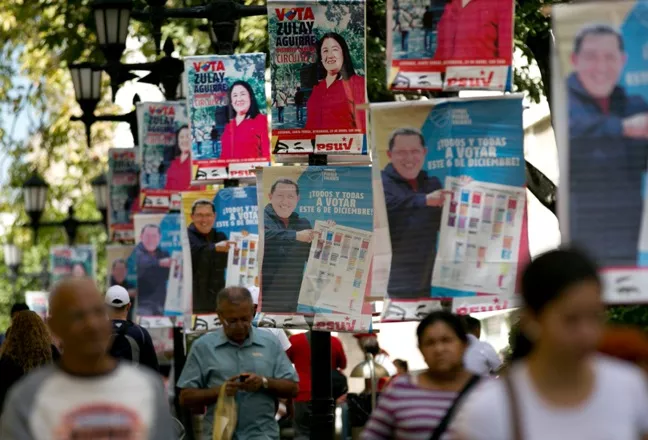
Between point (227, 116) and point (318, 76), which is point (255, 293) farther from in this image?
point (318, 76)

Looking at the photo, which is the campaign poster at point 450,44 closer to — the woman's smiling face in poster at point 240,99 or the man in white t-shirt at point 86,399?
the man in white t-shirt at point 86,399

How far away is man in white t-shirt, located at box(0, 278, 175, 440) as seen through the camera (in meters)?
6.00

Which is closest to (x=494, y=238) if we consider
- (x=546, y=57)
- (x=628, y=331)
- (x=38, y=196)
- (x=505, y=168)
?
(x=505, y=168)

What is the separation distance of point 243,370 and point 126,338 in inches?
70.9

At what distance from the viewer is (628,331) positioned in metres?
6.16

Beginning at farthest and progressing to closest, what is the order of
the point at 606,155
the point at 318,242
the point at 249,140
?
1. the point at 249,140
2. the point at 318,242
3. the point at 606,155

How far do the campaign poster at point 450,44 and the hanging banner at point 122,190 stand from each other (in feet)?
51.6

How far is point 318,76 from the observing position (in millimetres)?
13289

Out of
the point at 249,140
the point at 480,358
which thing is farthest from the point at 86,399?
the point at 249,140

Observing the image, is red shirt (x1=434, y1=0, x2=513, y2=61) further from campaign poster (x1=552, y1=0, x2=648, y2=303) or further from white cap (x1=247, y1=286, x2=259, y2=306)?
white cap (x1=247, y1=286, x2=259, y2=306)

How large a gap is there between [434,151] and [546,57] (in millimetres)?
8166

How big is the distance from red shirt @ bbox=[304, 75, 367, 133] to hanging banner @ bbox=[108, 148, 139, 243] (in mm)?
12720

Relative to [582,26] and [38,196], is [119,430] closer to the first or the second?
[582,26]

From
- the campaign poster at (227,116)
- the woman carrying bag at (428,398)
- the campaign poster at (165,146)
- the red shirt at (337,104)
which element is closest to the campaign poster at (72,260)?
the campaign poster at (165,146)
